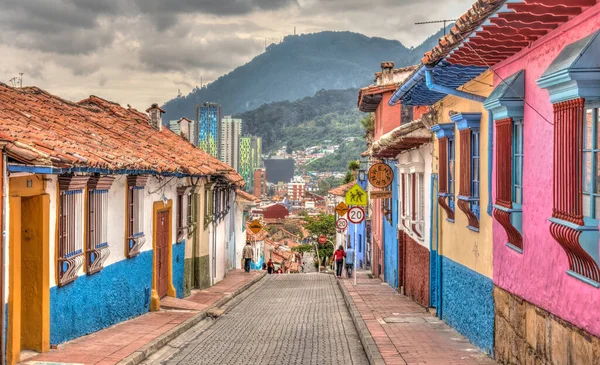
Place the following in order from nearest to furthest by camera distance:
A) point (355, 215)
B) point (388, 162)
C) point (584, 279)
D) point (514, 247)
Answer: point (584, 279) → point (514, 247) → point (355, 215) → point (388, 162)

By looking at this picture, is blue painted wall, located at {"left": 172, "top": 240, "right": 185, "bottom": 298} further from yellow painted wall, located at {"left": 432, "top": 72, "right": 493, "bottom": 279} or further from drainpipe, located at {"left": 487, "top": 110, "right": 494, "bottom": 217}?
drainpipe, located at {"left": 487, "top": 110, "right": 494, "bottom": 217}

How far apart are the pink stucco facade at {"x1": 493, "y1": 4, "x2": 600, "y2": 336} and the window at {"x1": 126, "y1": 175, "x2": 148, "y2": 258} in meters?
7.34

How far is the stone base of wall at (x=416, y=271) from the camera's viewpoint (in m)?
16.0

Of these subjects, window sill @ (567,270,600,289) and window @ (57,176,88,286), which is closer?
window sill @ (567,270,600,289)

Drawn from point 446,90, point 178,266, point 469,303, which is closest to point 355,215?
point 178,266

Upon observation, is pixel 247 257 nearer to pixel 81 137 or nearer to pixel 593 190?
pixel 81 137

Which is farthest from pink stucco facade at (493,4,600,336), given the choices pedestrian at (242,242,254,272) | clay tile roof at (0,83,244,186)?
pedestrian at (242,242,254,272)

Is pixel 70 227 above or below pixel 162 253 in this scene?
above

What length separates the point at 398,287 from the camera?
20422 mm

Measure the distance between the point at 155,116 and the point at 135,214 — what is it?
7.14 m

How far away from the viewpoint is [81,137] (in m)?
11.9

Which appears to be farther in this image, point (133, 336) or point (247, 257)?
point (247, 257)

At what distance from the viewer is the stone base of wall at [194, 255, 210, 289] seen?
20609 mm

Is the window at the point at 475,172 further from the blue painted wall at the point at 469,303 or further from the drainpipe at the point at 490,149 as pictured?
the blue painted wall at the point at 469,303
